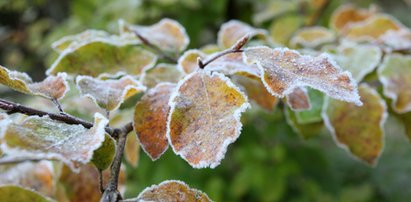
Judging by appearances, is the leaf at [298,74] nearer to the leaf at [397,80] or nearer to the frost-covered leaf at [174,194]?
the frost-covered leaf at [174,194]

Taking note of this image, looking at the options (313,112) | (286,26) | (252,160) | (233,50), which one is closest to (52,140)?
(233,50)

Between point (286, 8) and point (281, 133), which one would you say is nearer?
point (286, 8)

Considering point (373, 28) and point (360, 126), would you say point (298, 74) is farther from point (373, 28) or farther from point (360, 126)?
point (373, 28)

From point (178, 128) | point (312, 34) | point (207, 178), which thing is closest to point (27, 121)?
point (178, 128)

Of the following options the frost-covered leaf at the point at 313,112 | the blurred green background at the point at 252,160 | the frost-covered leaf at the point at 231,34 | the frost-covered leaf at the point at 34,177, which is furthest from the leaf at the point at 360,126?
the blurred green background at the point at 252,160

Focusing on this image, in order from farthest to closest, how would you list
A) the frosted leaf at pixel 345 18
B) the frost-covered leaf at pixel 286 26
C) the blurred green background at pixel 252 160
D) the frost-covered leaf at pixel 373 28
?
the blurred green background at pixel 252 160 < the frost-covered leaf at pixel 286 26 < the frosted leaf at pixel 345 18 < the frost-covered leaf at pixel 373 28

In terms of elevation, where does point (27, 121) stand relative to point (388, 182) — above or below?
above

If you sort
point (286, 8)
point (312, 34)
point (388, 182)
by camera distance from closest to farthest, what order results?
point (312, 34) < point (286, 8) < point (388, 182)

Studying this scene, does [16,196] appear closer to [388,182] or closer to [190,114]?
[190,114]
